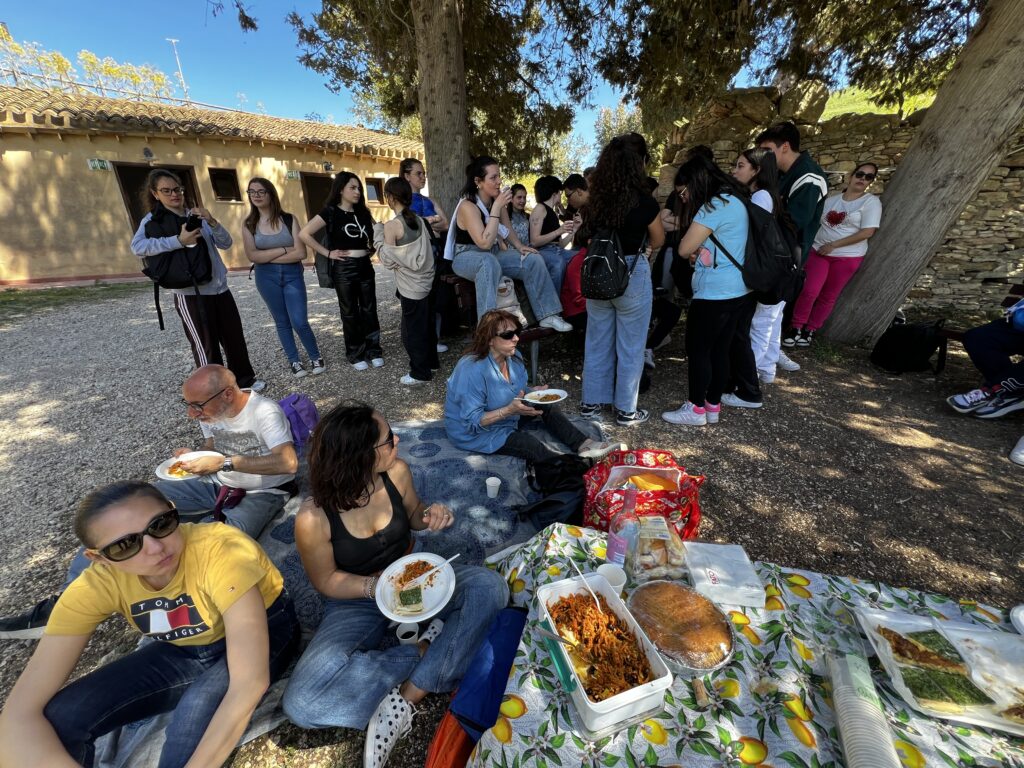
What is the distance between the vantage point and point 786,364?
4.80 metres

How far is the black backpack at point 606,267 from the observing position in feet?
10.5

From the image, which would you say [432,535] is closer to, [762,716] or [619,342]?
[762,716]

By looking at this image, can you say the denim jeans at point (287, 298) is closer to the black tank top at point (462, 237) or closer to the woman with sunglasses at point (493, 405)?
the black tank top at point (462, 237)

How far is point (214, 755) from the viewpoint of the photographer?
1324mm

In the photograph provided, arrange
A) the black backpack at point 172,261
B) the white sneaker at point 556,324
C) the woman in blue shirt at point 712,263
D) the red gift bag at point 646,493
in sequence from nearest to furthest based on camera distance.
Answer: the red gift bag at point 646,493 < the woman in blue shirt at point 712,263 < the black backpack at point 172,261 < the white sneaker at point 556,324

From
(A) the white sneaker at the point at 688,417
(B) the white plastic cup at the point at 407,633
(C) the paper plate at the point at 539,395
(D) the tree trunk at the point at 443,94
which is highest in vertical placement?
(D) the tree trunk at the point at 443,94

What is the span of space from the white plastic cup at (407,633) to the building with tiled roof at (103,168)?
1375cm

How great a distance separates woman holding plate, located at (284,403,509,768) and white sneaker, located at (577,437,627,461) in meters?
1.24

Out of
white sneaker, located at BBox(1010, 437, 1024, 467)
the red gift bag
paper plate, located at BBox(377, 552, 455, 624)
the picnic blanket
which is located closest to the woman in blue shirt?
the picnic blanket

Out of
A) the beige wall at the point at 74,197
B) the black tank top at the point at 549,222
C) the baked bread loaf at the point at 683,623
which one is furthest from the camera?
the beige wall at the point at 74,197

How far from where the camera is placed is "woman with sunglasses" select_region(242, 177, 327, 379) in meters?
4.30

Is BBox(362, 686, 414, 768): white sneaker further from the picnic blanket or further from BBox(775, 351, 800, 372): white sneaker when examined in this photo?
BBox(775, 351, 800, 372): white sneaker

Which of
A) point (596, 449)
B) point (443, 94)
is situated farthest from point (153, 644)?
point (443, 94)

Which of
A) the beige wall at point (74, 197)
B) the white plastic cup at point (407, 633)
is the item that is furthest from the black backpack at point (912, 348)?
the beige wall at point (74, 197)
